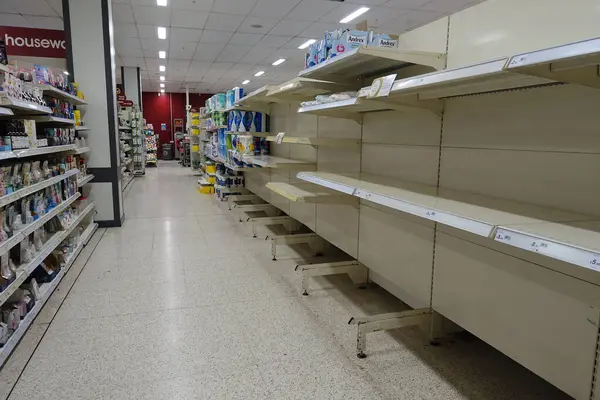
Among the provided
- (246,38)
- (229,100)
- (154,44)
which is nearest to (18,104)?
(229,100)

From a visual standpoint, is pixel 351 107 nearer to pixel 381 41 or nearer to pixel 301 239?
pixel 381 41

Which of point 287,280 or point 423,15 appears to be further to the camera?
point 423,15

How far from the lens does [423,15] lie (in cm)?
781

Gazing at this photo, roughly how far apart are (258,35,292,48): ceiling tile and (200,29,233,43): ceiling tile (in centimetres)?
87

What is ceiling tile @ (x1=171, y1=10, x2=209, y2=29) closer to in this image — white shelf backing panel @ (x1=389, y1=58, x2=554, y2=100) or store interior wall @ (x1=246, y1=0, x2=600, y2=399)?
store interior wall @ (x1=246, y1=0, x2=600, y2=399)

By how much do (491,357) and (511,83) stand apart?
1.47m

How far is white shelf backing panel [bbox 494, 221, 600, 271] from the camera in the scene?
1062 mm

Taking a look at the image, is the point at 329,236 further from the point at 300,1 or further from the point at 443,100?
the point at 300,1

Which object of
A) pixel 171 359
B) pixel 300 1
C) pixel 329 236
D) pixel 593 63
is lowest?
pixel 171 359

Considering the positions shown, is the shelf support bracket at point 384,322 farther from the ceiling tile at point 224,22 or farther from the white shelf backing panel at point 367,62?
the ceiling tile at point 224,22

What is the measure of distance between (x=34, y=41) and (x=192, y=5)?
8.85 ft

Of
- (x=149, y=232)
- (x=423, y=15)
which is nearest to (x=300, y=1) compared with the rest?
(x=423, y=15)

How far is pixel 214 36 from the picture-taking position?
9.59 m

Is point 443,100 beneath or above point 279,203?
above
